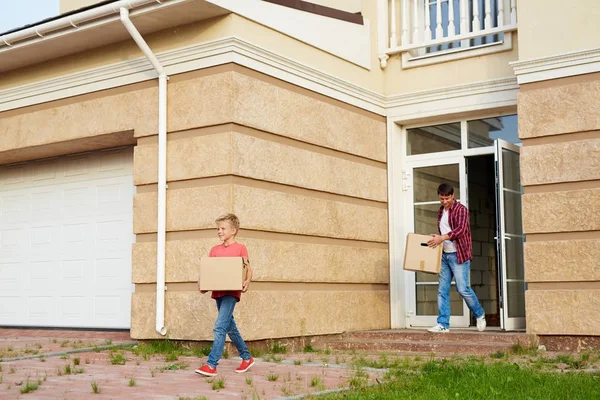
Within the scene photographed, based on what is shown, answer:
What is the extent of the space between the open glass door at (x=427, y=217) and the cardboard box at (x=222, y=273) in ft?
15.8

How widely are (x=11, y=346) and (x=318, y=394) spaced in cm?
491

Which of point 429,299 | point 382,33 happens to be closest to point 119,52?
point 382,33

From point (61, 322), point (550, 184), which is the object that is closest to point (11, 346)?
point (61, 322)

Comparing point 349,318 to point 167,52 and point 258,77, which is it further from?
point 167,52

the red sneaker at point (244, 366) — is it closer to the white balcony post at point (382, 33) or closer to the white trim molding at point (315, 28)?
the white trim molding at point (315, 28)

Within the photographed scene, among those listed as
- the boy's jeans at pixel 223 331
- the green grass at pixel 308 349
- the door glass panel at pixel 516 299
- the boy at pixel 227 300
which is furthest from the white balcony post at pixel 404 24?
the boy's jeans at pixel 223 331

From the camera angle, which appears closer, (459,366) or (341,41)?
(459,366)

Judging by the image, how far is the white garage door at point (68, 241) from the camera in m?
11.0

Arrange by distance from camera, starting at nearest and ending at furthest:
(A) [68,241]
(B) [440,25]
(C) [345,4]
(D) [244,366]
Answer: (D) [244,366] < (A) [68,241] < (B) [440,25] < (C) [345,4]

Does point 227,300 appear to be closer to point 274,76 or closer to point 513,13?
point 274,76

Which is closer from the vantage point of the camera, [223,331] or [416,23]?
[223,331]

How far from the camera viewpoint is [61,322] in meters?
11.6

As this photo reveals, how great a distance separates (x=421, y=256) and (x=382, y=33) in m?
3.60

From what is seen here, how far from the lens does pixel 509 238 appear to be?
412 inches
